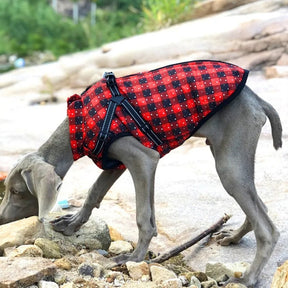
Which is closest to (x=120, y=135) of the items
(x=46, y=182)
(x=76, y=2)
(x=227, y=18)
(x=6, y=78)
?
(x=46, y=182)

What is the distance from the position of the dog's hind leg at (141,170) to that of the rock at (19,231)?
33.3 inches

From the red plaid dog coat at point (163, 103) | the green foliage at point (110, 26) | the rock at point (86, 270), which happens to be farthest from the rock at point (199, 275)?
the green foliage at point (110, 26)

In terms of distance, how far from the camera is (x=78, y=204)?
5.96m

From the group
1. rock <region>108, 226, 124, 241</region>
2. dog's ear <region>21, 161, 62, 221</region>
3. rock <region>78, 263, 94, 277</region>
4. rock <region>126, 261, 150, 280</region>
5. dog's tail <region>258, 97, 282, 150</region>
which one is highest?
dog's tail <region>258, 97, 282, 150</region>

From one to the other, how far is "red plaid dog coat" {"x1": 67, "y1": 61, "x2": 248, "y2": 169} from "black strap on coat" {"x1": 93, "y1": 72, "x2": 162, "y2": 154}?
0.9 inches

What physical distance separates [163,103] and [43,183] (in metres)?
1.02

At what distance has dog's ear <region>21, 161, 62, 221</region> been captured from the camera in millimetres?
3932

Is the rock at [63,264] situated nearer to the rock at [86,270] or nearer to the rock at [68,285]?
the rock at [86,270]

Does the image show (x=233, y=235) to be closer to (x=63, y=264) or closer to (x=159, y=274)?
(x=159, y=274)

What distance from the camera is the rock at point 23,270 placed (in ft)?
11.2

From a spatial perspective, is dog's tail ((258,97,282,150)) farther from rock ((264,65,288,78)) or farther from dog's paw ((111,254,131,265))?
rock ((264,65,288,78))

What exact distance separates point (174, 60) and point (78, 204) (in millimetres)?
6271

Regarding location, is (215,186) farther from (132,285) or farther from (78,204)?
(132,285)

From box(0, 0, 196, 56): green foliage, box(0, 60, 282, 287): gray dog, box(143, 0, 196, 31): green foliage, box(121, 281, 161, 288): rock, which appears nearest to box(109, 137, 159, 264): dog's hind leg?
box(0, 60, 282, 287): gray dog
